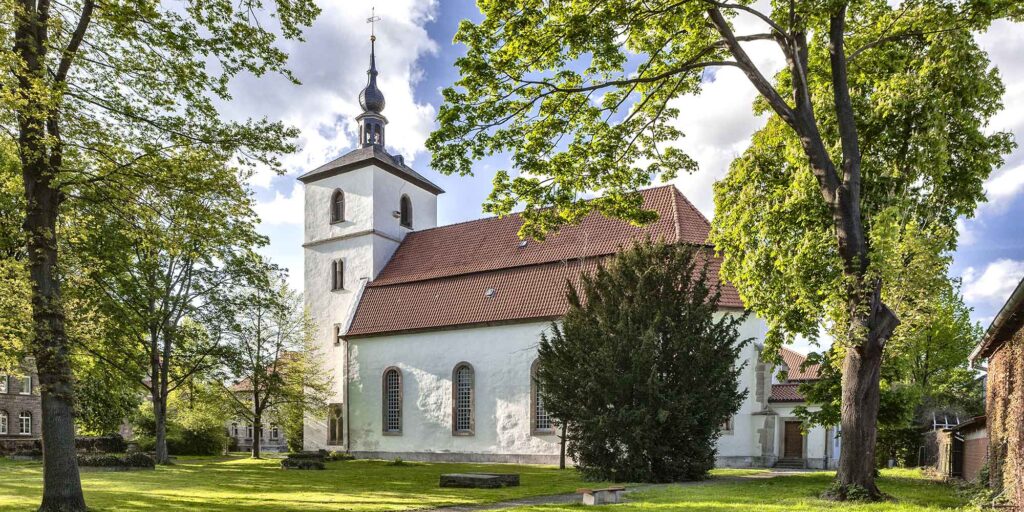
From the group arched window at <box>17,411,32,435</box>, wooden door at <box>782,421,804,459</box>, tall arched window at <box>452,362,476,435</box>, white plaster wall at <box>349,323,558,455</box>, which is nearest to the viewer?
wooden door at <box>782,421,804,459</box>

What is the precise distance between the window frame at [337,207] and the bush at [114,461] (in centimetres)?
1663

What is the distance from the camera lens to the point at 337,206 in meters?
37.2

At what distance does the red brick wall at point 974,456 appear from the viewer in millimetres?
14648

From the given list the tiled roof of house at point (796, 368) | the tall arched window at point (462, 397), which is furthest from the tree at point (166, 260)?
the tiled roof of house at point (796, 368)

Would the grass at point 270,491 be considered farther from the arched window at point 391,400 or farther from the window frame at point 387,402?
the arched window at point 391,400

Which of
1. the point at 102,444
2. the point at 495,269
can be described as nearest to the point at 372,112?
the point at 495,269

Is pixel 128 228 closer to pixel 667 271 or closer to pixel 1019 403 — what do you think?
pixel 667 271

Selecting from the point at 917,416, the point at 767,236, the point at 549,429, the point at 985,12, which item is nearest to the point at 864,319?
the point at 767,236

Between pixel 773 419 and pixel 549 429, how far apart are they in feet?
26.9

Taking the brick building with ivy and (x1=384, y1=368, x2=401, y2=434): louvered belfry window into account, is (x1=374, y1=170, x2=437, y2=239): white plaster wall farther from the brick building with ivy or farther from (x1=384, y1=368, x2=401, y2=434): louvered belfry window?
the brick building with ivy

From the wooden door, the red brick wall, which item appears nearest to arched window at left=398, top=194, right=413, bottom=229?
the wooden door

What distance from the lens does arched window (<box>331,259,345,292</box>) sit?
117ft

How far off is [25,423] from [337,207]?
26902 millimetres

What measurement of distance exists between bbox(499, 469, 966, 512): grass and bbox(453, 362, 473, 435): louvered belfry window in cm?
1413
